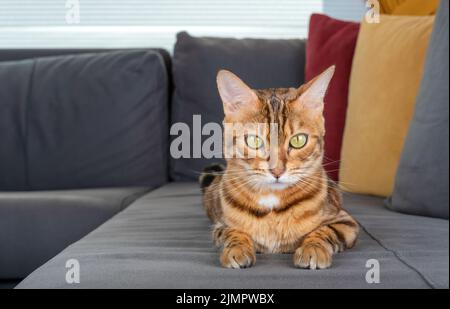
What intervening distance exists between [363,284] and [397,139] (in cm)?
66

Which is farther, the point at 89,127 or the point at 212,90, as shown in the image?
the point at 89,127

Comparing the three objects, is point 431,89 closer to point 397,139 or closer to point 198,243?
point 397,139

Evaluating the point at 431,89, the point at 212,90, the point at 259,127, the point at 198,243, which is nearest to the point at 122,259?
the point at 198,243

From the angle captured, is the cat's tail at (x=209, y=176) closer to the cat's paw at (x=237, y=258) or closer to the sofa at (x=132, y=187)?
the sofa at (x=132, y=187)

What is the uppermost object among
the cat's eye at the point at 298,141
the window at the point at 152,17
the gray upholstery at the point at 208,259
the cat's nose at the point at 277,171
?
the window at the point at 152,17

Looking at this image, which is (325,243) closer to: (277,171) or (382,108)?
(277,171)

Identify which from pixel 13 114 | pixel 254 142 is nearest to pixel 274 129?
pixel 254 142

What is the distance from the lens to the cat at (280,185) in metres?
0.97

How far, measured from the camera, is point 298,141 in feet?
3.22

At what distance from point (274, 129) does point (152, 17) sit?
822 mm

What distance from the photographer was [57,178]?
69.6 inches

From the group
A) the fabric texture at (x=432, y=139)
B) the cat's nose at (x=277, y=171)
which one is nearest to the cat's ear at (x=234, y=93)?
the cat's nose at (x=277, y=171)

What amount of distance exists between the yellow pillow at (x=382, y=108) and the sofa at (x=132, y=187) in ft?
0.21

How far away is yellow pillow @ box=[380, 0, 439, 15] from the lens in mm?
1475
